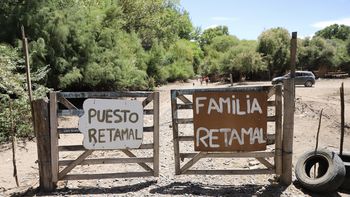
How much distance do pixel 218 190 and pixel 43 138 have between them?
3.19m

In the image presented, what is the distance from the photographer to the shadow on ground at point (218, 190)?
6.69 metres

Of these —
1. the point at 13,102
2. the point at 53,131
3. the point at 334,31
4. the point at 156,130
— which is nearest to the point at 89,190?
the point at 53,131

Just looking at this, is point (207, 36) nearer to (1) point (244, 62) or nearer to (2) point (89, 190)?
(1) point (244, 62)

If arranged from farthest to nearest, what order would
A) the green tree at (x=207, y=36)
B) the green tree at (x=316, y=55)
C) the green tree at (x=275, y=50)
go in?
the green tree at (x=207, y=36) → the green tree at (x=316, y=55) → the green tree at (x=275, y=50)

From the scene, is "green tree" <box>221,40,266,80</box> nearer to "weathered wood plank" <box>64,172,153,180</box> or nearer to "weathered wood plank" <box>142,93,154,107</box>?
"weathered wood plank" <box>142,93,154,107</box>

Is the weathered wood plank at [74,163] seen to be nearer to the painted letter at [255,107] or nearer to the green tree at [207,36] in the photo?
the painted letter at [255,107]

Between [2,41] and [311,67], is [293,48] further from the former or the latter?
[311,67]

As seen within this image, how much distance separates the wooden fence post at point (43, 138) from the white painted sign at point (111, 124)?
2.00 ft

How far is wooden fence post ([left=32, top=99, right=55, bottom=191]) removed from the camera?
6.77 m

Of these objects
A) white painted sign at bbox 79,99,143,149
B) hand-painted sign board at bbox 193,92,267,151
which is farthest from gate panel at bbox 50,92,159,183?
hand-painted sign board at bbox 193,92,267,151

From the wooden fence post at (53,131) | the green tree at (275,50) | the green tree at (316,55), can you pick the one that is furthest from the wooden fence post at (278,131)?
the green tree at (316,55)

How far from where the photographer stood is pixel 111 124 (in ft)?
22.8

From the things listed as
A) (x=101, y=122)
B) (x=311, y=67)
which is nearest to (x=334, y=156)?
(x=101, y=122)

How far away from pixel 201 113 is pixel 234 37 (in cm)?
9610
